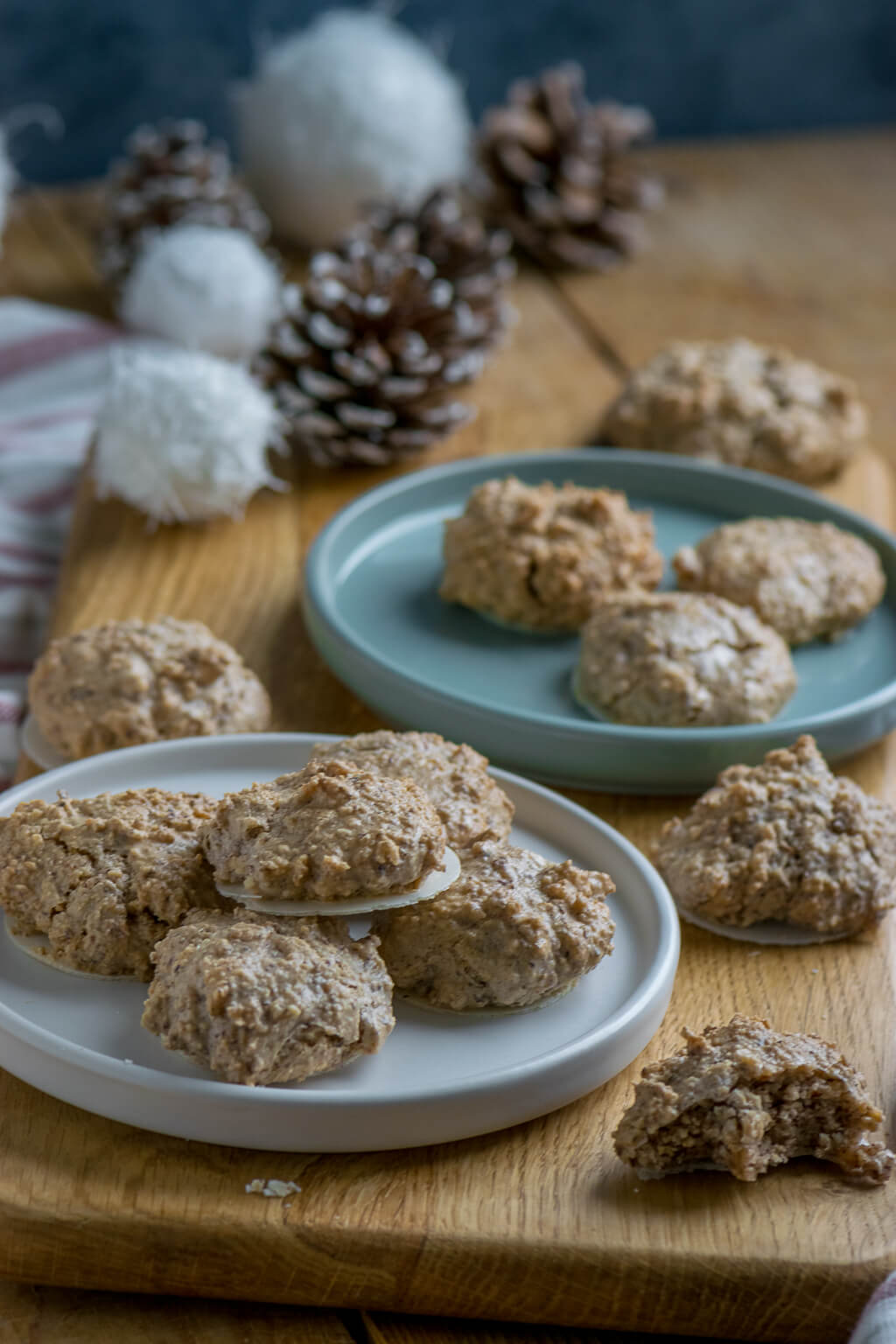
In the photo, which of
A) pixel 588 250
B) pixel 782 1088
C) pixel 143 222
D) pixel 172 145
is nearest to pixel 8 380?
pixel 143 222

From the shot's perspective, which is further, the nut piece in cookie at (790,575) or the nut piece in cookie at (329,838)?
the nut piece in cookie at (790,575)

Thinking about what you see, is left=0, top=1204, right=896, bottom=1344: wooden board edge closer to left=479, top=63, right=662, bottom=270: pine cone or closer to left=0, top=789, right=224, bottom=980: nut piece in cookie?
left=0, top=789, right=224, bottom=980: nut piece in cookie

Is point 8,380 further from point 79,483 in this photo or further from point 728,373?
point 728,373

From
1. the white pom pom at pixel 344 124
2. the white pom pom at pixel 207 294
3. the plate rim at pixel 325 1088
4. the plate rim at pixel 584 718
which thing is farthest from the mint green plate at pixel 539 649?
the white pom pom at pixel 344 124

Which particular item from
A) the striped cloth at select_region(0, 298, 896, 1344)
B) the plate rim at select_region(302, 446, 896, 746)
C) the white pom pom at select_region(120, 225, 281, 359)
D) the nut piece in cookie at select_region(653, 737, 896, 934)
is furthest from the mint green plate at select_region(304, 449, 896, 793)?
the white pom pom at select_region(120, 225, 281, 359)

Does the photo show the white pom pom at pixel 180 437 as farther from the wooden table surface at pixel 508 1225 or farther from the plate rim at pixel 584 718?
the wooden table surface at pixel 508 1225

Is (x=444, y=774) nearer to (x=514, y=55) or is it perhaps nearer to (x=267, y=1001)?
(x=267, y=1001)
